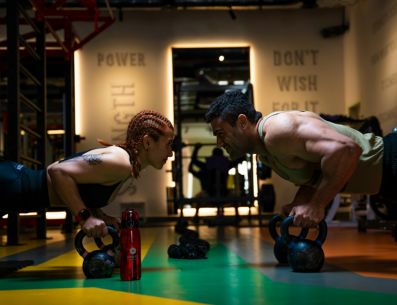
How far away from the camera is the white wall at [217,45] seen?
928 cm

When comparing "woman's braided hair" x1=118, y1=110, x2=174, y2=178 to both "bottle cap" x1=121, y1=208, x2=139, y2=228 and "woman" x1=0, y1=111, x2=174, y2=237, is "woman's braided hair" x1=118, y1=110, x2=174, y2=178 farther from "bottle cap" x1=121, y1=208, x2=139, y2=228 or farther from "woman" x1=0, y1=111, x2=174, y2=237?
"bottle cap" x1=121, y1=208, x2=139, y2=228

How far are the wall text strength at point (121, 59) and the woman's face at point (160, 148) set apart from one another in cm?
687

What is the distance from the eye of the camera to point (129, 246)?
229 centimetres

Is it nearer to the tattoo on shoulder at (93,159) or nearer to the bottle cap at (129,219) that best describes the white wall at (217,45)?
the tattoo on shoulder at (93,159)

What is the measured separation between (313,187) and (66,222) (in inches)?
171

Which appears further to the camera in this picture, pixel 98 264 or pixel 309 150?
pixel 98 264

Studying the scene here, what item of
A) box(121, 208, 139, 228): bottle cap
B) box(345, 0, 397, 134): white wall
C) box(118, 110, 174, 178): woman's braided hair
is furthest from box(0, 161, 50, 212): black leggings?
box(345, 0, 397, 134): white wall

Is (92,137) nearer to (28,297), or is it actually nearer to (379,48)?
(379,48)

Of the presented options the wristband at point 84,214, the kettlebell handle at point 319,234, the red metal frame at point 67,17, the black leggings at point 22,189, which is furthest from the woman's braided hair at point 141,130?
the red metal frame at point 67,17

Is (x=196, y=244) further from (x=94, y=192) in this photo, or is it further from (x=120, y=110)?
(x=120, y=110)

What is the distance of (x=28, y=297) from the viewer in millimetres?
1959

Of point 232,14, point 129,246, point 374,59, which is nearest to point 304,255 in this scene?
point 129,246

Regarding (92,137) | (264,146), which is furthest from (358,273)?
(92,137)

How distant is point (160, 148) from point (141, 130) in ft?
0.35
